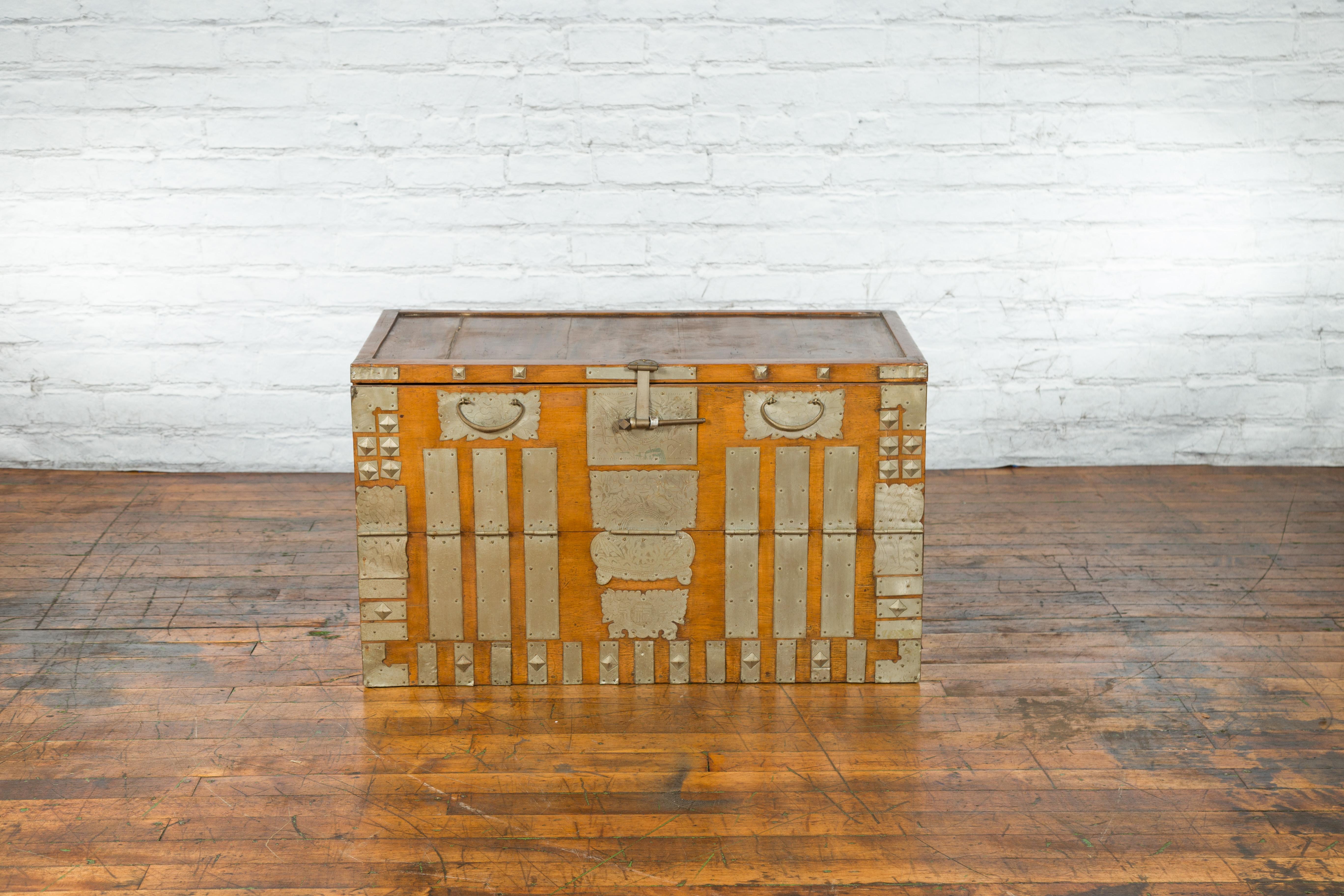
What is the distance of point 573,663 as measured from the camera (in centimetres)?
285

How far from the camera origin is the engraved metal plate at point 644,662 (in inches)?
112

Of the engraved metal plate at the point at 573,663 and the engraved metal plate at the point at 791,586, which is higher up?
the engraved metal plate at the point at 791,586

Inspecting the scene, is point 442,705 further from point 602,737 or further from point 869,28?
point 869,28

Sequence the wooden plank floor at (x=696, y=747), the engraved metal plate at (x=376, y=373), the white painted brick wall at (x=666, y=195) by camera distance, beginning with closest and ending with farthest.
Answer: the wooden plank floor at (x=696, y=747), the engraved metal plate at (x=376, y=373), the white painted brick wall at (x=666, y=195)

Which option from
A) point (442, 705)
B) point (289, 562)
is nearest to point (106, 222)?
point (289, 562)

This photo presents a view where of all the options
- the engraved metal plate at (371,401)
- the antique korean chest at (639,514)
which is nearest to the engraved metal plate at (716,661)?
the antique korean chest at (639,514)

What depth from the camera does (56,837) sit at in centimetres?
229

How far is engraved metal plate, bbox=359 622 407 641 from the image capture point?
2.80 m

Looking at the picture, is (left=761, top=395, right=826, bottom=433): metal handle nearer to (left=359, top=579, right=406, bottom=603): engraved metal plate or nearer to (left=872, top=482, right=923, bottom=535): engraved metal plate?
(left=872, top=482, right=923, bottom=535): engraved metal plate

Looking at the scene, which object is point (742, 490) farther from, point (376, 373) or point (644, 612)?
point (376, 373)

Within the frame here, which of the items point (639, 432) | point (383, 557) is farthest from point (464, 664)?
point (639, 432)

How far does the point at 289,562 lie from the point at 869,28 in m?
2.39

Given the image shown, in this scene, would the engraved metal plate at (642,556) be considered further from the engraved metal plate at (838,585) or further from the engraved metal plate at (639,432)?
the engraved metal plate at (838,585)

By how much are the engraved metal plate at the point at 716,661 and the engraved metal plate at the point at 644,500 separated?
27cm
